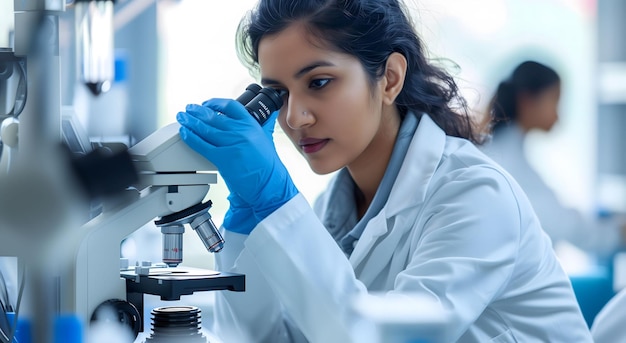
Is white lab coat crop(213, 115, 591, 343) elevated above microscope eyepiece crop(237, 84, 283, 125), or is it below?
below

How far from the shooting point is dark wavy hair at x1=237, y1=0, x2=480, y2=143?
64.0 inches

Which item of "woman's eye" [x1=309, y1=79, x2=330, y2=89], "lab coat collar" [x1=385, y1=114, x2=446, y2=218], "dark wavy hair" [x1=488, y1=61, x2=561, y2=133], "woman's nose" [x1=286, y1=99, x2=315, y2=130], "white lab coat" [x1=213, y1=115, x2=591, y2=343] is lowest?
Result: "white lab coat" [x1=213, y1=115, x2=591, y2=343]

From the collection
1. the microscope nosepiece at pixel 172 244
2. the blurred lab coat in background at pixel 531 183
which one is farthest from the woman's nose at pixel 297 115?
the blurred lab coat in background at pixel 531 183

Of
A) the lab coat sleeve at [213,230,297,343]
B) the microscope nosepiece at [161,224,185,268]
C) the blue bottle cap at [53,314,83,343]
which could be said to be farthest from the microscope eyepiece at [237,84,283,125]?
the blue bottle cap at [53,314,83,343]

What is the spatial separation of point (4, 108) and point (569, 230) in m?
3.18

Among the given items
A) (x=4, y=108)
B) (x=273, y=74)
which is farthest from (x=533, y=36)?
Result: (x=4, y=108)

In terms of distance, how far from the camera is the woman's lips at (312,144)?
1640 millimetres

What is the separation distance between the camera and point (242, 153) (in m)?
1.32

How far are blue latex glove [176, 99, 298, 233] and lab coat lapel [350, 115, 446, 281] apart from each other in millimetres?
312

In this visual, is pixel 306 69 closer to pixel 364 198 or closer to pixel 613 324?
pixel 364 198

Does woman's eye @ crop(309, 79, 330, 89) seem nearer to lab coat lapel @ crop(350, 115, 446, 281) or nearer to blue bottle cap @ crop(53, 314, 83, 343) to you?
lab coat lapel @ crop(350, 115, 446, 281)

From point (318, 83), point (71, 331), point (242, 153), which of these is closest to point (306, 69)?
point (318, 83)

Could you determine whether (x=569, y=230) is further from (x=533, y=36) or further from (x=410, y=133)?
(x=410, y=133)

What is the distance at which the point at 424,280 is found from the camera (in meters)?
1.39
